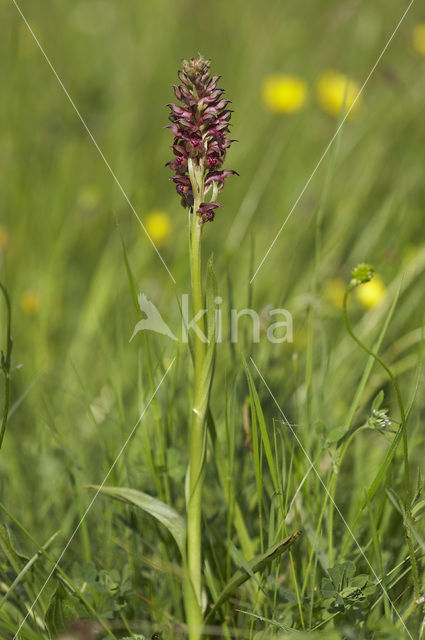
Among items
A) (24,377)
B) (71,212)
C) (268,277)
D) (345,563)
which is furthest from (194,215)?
(71,212)

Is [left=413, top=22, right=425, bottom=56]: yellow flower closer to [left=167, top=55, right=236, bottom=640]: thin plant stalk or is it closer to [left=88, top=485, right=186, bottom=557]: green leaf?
[left=167, top=55, right=236, bottom=640]: thin plant stalk

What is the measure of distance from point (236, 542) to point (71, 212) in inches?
77.0

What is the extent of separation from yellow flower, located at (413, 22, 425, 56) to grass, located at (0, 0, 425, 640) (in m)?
0.20

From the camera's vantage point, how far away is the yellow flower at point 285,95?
3072mm

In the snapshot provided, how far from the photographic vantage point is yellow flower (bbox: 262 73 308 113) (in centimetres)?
307

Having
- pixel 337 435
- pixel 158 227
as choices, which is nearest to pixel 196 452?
pixel 337 435

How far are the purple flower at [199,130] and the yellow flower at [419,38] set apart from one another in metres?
2.40

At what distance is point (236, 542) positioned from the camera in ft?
4.43

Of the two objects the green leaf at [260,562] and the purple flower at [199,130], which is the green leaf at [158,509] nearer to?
the green leaf at [260,562]

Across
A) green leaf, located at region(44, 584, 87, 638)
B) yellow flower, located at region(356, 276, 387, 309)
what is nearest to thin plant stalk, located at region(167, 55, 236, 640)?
green leaf, located at region(44, 584, 87, 638)

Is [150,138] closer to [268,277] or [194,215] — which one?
[268,277]
